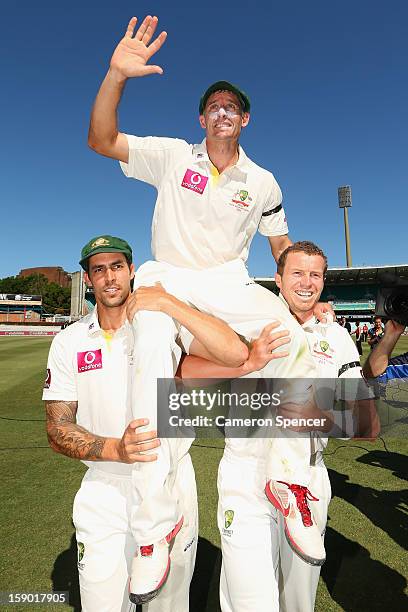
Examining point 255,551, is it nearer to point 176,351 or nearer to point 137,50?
point 176,351

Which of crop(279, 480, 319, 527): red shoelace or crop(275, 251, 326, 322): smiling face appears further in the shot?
crop(275, 251, 326, 322): smiling face

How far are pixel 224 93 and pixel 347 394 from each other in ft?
5.68

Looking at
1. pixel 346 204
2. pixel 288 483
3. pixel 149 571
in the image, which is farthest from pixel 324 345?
pixel 346 204

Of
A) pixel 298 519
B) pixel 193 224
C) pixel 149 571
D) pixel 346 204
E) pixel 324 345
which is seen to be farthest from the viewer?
pixel 346 204

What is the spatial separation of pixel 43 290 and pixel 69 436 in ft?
313

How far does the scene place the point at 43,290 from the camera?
298ft

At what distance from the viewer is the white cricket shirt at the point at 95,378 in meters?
2.15

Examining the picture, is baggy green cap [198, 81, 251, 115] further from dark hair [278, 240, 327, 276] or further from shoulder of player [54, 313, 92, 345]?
shoulder of player [54, 313, 92, 345]

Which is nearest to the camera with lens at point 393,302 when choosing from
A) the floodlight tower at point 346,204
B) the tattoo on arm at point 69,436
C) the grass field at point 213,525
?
the tattoo on arm at point 69,436

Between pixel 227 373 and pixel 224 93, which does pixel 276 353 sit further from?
pixel 224 93

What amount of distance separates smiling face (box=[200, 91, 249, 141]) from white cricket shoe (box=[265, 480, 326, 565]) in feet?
5.43

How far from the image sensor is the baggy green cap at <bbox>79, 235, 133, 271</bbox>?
212 cm

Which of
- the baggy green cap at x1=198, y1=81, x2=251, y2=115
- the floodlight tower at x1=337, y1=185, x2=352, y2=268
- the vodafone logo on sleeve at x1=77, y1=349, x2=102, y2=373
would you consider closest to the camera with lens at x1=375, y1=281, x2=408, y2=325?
the baggy green cap at x1=198, y1=81, x2=251, y2=115

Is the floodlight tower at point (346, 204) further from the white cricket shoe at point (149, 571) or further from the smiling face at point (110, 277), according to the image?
the white cricket shoe at point (149, 571)
